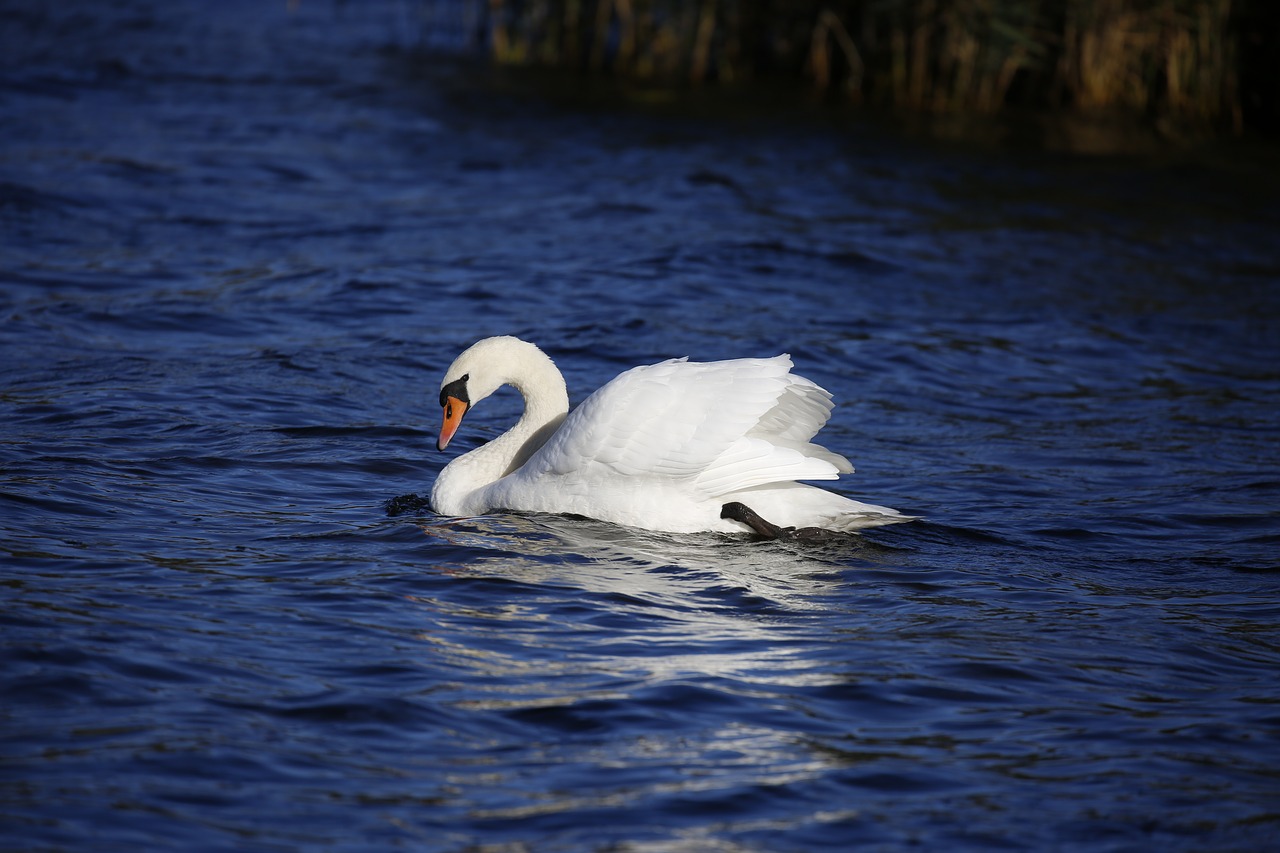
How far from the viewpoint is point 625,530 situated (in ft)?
23.2

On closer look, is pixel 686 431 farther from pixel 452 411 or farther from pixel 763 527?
pixel 452 411

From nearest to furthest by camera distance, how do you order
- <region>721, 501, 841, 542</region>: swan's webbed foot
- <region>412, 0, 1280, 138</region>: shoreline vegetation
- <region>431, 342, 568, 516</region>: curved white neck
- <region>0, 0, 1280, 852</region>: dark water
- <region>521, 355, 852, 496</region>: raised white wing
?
<region>0, 0, 1280, 852</region>: dark water → <region>521, 355, 852, 496</region>: raised white wing → <region>721, 501, 841, 542</region>: swan's webbed foot → <region>431, 342, 568, 516</region>: curved white neck → <region>412, 0, 1280, 138</region>: shoreline vegetation

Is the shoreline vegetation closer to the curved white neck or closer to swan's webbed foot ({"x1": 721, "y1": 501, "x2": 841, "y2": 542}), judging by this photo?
the curved white neck

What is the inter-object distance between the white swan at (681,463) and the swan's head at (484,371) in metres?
0.51

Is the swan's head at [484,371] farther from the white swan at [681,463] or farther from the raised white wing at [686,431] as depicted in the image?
the raised white wing at [686,431]

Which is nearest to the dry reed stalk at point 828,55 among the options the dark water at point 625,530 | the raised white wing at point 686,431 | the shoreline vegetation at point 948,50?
the shoreline vegetation at point 948,50

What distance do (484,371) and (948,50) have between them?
12.9 m

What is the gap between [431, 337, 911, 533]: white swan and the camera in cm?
692

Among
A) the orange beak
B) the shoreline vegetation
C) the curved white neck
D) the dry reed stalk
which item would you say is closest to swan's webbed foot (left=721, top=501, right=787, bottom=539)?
the curved white neck

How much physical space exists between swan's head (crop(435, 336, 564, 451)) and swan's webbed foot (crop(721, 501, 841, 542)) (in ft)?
4.27

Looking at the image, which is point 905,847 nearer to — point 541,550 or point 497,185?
point 541,550

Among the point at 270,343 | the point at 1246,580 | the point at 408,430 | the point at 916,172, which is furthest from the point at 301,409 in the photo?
the point at 916,172

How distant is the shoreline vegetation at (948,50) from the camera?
1778 cm

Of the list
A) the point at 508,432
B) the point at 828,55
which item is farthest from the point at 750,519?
A: the point at 828,55
